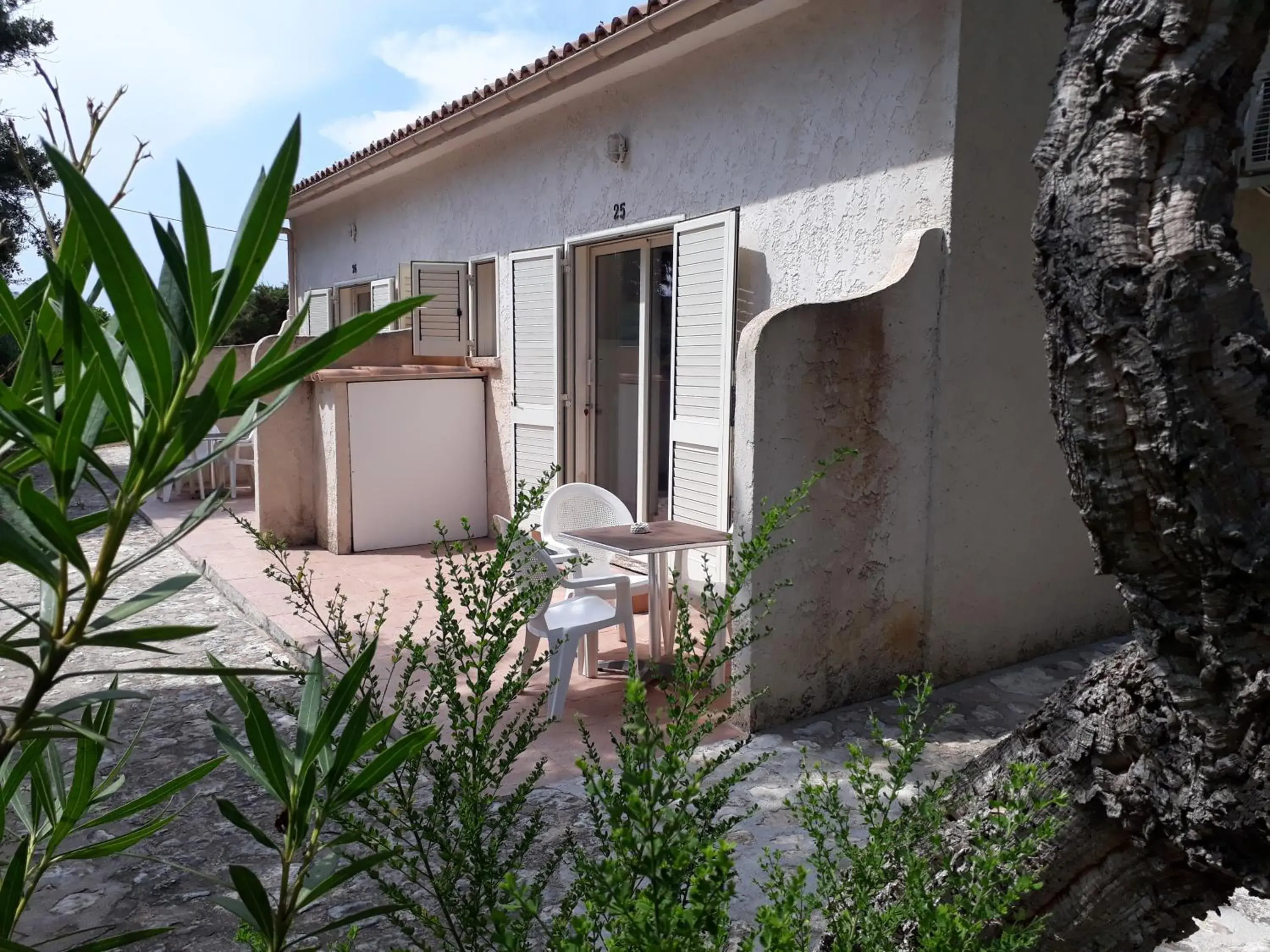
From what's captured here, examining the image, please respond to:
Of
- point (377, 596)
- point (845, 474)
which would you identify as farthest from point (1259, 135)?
point (377, 596)

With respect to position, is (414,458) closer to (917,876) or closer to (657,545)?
(657,545)

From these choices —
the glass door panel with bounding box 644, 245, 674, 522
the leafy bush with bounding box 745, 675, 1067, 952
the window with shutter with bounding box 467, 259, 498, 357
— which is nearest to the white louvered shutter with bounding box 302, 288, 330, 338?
the window with shutter with bounding box 467, 259, 498, 357

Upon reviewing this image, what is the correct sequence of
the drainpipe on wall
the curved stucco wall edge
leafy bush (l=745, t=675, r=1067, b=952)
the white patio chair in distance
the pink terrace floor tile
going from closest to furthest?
leafy bush (l=745, t=675, r=1067, b=952), the curved stucco wall edge, the pink terrace floor tile, the white patio chair in distance, the drainpipe on wall

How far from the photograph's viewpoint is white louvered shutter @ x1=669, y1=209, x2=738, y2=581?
588 centimetres

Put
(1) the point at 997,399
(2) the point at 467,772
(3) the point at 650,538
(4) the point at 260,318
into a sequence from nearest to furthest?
(2) the point at 467,772
(3) the point at 650,538
(1) the point at 997,399
(4) the point at 260,318

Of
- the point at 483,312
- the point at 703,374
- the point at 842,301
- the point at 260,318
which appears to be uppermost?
the point at 260,318

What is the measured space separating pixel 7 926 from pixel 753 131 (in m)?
5.59

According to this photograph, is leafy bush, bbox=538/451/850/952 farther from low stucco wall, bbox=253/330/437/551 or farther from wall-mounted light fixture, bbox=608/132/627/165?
low stucco wall, bbox=253/330/437/551

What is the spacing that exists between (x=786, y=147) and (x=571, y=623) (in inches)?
120

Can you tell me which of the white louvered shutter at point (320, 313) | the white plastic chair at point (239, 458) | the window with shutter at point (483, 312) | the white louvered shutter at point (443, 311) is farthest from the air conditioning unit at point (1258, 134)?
the white louvered shutter at point (320, 313)

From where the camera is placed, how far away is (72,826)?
152 cm

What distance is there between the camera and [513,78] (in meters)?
7.18

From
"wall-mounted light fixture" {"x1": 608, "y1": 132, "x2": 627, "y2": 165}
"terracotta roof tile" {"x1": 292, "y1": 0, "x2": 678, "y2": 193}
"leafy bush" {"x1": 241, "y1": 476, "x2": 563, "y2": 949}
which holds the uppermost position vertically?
"terracotta roof tile" {"x1": 292, "y1": 0, "x2": 678, "y2": 193}

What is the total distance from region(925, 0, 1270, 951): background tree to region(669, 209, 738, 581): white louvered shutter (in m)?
3.97
